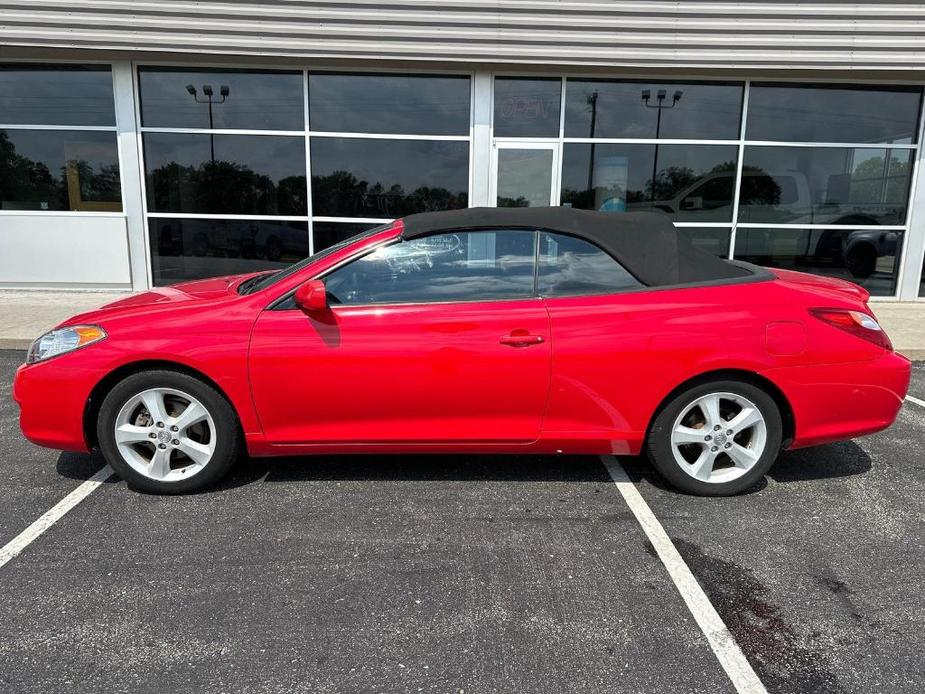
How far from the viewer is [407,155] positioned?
30.3ft

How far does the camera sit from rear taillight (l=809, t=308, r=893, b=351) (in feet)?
10.5

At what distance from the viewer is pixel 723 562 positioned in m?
2.72

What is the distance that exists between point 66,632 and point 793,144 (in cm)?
1036

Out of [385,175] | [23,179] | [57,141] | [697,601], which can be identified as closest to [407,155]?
[385,175]

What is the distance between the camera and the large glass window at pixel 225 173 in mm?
9188

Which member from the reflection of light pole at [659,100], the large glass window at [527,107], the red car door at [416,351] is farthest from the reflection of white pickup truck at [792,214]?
the red car door at [416,351]

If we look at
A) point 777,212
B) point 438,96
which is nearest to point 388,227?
point 438,96

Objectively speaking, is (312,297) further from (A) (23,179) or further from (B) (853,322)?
(A) (23,179)

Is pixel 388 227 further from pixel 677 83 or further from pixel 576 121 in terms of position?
pixel 677 83

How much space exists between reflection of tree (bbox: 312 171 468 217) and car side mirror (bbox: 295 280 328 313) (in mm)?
6393

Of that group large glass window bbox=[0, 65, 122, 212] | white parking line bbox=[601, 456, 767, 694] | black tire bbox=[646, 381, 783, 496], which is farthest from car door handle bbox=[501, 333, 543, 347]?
large glass window bbox=[0, 65, 122, 212]

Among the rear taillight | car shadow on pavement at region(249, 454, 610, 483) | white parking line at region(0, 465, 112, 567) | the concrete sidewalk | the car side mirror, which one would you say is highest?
the car side mirror

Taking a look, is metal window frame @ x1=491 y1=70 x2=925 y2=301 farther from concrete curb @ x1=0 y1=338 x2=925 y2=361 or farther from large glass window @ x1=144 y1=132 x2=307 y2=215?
concrete curb @ x1=0 y1=338 x2=925 y2=361

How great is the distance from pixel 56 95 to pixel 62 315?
12.0 feet
